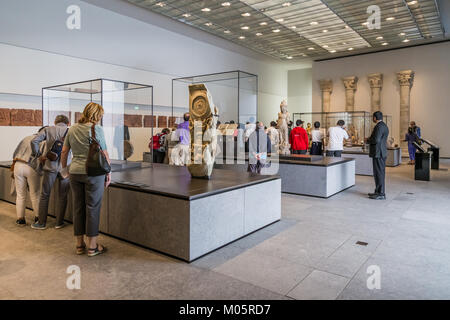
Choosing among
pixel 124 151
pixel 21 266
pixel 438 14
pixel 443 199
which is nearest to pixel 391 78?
pixel 438 14

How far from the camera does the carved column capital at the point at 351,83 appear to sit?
1792cm

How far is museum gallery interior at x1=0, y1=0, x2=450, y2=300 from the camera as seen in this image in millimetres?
3309

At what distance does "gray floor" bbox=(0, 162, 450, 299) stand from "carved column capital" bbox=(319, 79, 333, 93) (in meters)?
14.5

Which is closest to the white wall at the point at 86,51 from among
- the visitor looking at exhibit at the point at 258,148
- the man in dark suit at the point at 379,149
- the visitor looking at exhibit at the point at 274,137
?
the visitor looking at exhibit at the point at 274,137

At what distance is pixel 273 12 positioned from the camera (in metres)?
12.0

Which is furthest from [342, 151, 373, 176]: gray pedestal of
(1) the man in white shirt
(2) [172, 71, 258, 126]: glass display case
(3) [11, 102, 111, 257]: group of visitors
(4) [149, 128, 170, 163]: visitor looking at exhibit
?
(3) [11, 102, 111, 257]: group of visitors

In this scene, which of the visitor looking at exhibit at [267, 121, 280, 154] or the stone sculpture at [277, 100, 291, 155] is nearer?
the stone sculpture at [277, 100, 291, 155]

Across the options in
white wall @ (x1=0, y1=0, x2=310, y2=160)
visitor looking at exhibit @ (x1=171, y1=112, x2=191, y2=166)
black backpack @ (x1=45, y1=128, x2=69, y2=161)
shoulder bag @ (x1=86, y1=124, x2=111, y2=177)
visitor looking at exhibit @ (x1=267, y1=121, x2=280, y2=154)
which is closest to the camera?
shoulder bag @ (x1=86, y1=124, x2=111, y2=177)

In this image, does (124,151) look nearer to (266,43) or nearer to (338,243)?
(338,243)

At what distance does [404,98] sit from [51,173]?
1647cm

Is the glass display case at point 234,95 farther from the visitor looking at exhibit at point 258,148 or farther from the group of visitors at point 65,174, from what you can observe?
the group of visitors at point 65,174

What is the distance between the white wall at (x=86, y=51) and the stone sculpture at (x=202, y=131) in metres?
6.55

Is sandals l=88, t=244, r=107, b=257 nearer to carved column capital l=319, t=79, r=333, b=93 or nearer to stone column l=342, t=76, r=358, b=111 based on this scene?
stone column l=342, t=76, r=358, b=111
